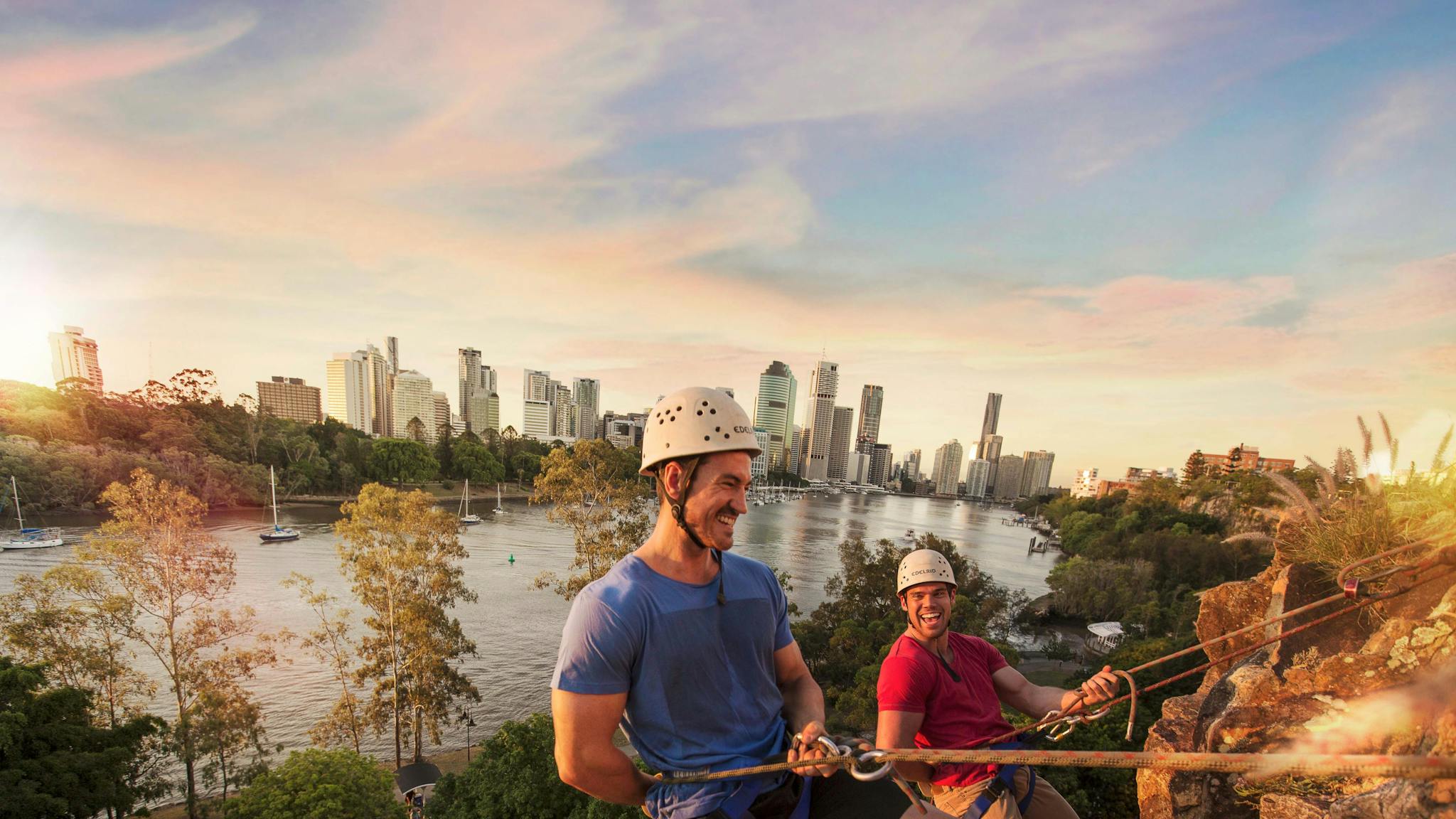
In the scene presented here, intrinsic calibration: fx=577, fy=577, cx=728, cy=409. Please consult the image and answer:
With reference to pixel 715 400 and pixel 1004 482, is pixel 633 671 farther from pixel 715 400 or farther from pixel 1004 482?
pixel 1004 482

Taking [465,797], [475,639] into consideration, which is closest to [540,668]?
[475,639]

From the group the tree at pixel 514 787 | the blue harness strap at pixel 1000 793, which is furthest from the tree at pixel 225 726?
the blue harness strap at pixel 1000 793

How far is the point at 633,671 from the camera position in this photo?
163cm

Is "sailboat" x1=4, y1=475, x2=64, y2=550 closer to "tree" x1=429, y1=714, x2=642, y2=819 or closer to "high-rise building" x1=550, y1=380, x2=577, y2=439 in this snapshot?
"tree" x1=429, y1=714, x2=642, y2=819

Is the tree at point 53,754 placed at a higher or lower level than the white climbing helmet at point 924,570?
lower

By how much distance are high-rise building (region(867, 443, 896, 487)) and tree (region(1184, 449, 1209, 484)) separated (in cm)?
9441

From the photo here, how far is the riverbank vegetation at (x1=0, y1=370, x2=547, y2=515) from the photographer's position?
3703 cm

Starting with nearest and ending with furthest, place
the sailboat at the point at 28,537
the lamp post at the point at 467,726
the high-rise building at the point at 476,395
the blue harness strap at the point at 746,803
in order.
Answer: the blue harness strap at the point at 746,803 < the lamp post at the point at 467,726 < the sailboat at the point at 28,537 < the high-rise building at the point at 476,395

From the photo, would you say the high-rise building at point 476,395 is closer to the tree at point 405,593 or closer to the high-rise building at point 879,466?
the high-rise building at point 879,466

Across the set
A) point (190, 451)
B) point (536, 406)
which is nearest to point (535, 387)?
point (536, 406)

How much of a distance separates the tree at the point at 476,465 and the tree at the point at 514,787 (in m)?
59.0

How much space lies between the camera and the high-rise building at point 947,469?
168 m

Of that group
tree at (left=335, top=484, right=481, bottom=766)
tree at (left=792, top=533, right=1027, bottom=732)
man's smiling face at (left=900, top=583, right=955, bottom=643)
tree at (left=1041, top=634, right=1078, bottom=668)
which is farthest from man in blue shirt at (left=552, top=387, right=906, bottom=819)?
tree at (left=1041, top=634, right=1078, bottom=668)

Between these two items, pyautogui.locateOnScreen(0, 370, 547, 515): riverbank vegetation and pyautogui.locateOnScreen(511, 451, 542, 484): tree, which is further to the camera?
pyautogui.locateOnScreen(511, 451, 542, 484): tree
